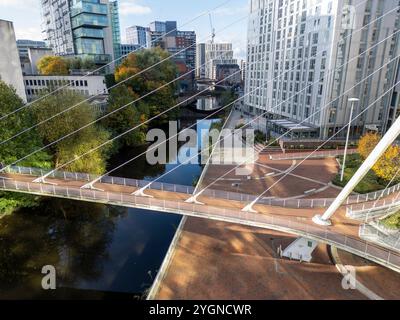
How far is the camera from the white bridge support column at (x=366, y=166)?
464 inches

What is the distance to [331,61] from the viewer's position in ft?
121

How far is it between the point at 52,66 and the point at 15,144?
159ft

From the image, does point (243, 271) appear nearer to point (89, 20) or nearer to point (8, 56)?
point (8, 56)

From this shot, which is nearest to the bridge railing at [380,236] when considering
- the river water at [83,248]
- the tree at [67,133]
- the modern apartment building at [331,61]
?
the river water at [83,248]

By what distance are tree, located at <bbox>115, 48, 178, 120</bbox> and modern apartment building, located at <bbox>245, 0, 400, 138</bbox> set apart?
2171 centimetres

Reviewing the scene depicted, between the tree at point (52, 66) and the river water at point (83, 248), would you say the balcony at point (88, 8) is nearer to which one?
the tree at point (52, 66)

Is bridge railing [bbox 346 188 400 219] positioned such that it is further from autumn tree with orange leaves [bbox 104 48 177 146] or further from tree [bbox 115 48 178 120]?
tree [bbox 115 48 178 120]

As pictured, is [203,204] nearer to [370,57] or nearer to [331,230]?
[331,230]

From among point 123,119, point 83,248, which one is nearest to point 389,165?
point 83,248
